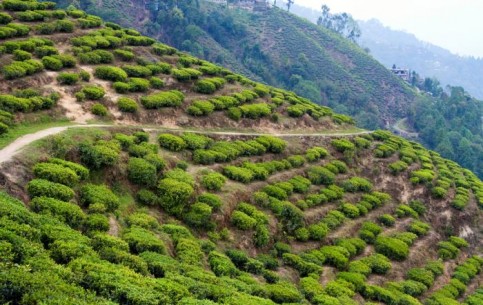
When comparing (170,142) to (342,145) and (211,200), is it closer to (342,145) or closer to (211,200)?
(211,200)

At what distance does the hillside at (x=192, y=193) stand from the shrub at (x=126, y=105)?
25cm

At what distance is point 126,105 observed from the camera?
3142cm

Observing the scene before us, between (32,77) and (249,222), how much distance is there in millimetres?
16780

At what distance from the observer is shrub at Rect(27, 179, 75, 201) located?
18.2 metres

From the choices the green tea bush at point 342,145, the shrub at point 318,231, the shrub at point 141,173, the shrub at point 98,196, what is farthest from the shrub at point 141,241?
the green tea bush at point 342,145

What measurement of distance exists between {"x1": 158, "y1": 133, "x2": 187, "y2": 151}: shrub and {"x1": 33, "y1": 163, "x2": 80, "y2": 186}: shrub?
29.5 feet

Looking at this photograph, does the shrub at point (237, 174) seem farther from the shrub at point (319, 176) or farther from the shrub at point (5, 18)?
the shrub at point (5, 18)

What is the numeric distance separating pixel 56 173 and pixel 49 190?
139 centimetres

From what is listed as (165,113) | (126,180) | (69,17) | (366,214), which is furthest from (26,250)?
(69,17)

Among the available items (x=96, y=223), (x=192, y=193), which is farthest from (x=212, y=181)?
(x=96, y=223)

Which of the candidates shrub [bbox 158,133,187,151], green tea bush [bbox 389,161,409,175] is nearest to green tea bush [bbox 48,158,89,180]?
shrub [bbox 158,133,187,151]

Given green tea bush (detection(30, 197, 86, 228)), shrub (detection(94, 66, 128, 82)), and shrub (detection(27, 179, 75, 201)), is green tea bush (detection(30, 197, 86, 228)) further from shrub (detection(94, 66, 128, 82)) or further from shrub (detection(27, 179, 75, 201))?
shrub (detection(94, 66, 128, 82))

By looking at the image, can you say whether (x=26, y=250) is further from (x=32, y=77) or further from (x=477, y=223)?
(x=477, y=223)

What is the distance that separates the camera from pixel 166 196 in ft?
80.0
